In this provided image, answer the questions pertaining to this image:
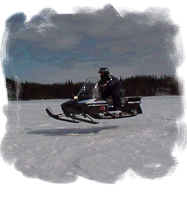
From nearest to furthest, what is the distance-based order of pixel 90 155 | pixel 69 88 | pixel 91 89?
1. pixel 90 155
2. pixel 69 88
3. pixel 91 89

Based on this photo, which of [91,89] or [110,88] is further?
[110,88]

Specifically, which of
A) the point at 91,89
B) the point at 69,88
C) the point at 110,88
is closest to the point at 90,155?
the point at 69,88

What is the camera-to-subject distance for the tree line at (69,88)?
4.95 meters

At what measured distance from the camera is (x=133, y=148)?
590 centimetres

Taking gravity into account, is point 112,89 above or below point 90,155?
above

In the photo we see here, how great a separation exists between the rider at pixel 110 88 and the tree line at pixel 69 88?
0.69 m

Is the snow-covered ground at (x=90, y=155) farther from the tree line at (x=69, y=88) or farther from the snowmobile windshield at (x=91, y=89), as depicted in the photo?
the snowmobile windshield at (x=91, y=89)

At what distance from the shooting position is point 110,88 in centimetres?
762

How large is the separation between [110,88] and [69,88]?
64.7 inches

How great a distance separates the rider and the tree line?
2.28ft

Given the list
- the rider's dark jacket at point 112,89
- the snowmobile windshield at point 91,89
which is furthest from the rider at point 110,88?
the snowmobile windshield at point 91,89

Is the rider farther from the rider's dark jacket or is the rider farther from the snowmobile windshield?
the snowmobile windshield

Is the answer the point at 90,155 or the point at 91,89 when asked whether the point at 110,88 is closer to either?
the point at 91,89

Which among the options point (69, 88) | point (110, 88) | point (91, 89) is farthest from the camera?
point (110, 88)
